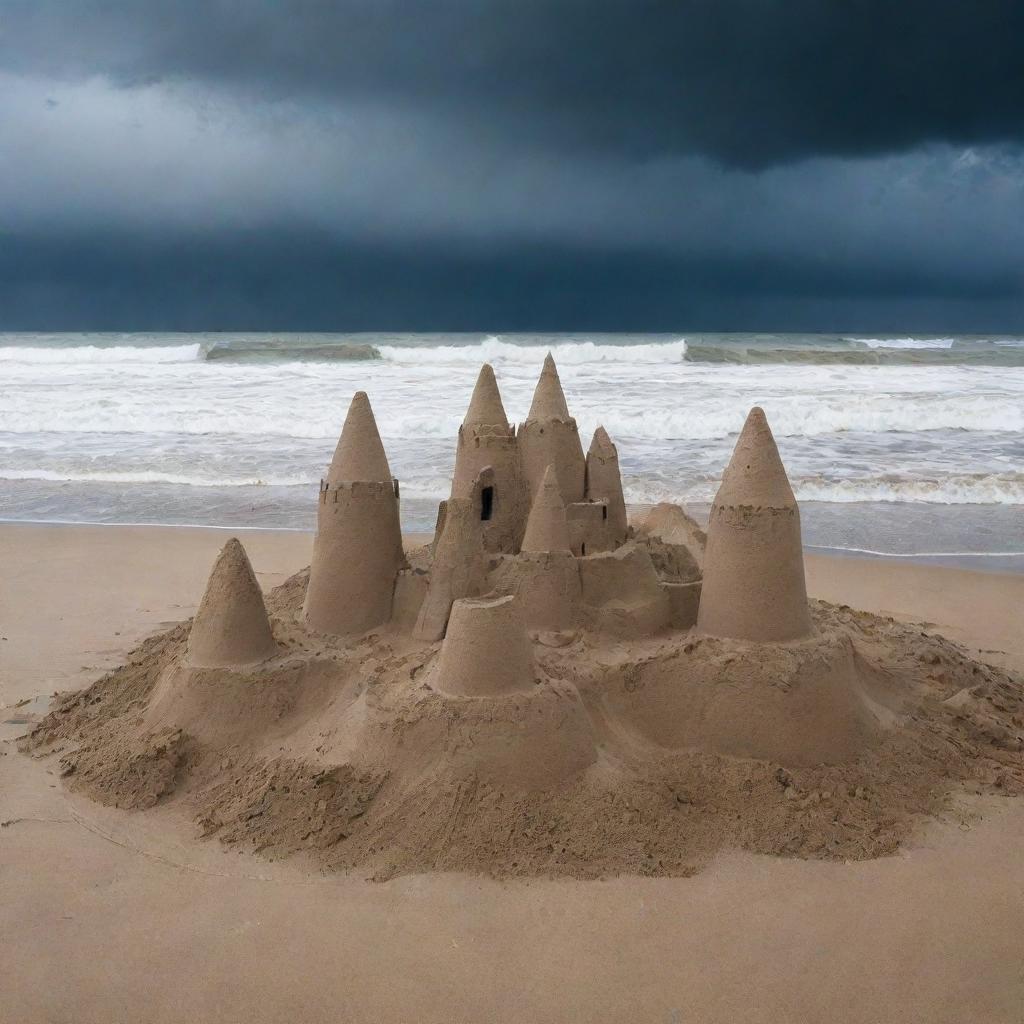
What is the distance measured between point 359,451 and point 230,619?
1064 millimetres

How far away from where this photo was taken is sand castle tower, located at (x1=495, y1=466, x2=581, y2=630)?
14.9 ft

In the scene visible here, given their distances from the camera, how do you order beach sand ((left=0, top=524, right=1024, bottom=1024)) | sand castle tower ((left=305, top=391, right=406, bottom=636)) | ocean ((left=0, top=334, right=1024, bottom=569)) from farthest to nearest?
ocean ((left=0, top=334, right=1024, bottom=569)) < sand castle tower ((left=305, top=391, right=406, bottom=636)) < beach sand ((left=0, top=524, right=1024, bottom=1024))

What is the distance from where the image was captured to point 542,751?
3.75 m

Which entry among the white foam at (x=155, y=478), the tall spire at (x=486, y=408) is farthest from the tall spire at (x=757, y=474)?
the white foam at (x=155, y=478)

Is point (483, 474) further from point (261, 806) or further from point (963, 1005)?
point (963, 1005)

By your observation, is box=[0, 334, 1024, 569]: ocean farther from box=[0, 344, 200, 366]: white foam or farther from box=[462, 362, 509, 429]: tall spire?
box=[462, 362, 509, 429]: tall spire

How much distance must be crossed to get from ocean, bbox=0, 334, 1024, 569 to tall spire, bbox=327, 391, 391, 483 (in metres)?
4.82

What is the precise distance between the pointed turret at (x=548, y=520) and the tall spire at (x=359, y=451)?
2.66 ft

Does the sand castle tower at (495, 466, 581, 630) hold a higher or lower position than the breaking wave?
higher

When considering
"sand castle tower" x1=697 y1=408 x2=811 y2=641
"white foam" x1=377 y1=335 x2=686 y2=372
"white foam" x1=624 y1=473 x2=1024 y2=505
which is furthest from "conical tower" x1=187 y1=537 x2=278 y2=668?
"white foam" x1=377 y1=335 x2=686 y2=372

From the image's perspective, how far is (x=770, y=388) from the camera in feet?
67.0

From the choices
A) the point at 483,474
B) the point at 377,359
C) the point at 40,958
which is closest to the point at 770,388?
the point at 377,359

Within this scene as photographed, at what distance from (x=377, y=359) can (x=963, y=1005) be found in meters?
29.1

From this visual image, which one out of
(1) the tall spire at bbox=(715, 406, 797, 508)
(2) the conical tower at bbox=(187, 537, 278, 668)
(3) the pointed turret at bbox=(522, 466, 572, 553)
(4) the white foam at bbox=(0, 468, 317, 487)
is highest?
(1) the tall spire at bbox=(715, 406, 797, 508)
